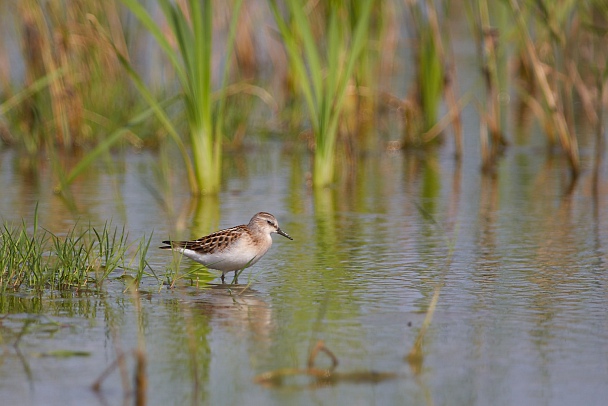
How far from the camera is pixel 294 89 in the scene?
14.6m

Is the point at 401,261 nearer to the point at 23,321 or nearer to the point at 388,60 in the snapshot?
the point at 23,321

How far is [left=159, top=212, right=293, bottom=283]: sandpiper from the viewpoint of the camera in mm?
7320

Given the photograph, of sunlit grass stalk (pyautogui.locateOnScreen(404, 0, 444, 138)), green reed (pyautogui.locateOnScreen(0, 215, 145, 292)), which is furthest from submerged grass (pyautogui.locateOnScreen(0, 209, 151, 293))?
sunlit grass stalk (pyautogui.locateOnScreen(404, 0, 444, 138))

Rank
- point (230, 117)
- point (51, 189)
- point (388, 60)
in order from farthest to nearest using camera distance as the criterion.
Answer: point (388, 60)
point (230, 117)
point (51, 189)

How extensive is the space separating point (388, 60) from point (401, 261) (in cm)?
777

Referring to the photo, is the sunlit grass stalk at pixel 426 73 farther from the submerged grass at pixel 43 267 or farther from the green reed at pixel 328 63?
the submerged grass at pixel 43 267

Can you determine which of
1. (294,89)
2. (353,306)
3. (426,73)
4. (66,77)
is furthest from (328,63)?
(294,89)

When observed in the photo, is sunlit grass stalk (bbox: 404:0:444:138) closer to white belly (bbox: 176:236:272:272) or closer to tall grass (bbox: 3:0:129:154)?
tall grass (bbox: 3:0:129:154)

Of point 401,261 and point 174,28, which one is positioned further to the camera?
point 174,28

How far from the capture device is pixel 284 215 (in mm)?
10008

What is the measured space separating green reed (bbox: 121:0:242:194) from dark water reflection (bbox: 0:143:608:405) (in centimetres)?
34

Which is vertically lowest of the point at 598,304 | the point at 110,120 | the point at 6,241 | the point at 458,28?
the point at 598,304

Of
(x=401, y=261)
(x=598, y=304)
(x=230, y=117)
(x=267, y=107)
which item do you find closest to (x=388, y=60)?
(x=267, y=107)

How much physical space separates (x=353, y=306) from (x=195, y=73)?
3.86 meters
